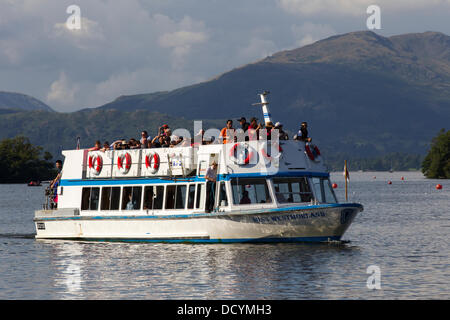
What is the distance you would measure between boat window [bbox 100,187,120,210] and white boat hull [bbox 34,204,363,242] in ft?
2.46

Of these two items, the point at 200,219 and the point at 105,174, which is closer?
the point at 200,219

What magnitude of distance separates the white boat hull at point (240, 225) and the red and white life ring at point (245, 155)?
7.56 ft

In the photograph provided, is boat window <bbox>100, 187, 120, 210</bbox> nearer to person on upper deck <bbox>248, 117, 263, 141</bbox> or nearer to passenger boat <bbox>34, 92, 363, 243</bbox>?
passenger boat <bbox>34, 92, 363, 243</bbox>

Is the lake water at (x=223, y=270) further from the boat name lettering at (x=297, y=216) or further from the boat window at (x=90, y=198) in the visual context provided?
the boat window at (x=90, y=198)

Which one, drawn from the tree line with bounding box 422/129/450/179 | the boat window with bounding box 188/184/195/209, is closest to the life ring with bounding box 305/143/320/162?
the boat window with bounding box 188/184/195/209

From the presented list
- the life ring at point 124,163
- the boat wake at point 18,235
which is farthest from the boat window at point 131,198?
the boat wake at point 18,235

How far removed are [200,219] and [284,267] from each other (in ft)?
20.5

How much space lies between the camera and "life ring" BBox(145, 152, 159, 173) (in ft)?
120

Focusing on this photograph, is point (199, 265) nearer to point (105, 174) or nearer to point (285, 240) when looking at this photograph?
point (285, 240)

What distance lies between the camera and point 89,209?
39031 millimetres
